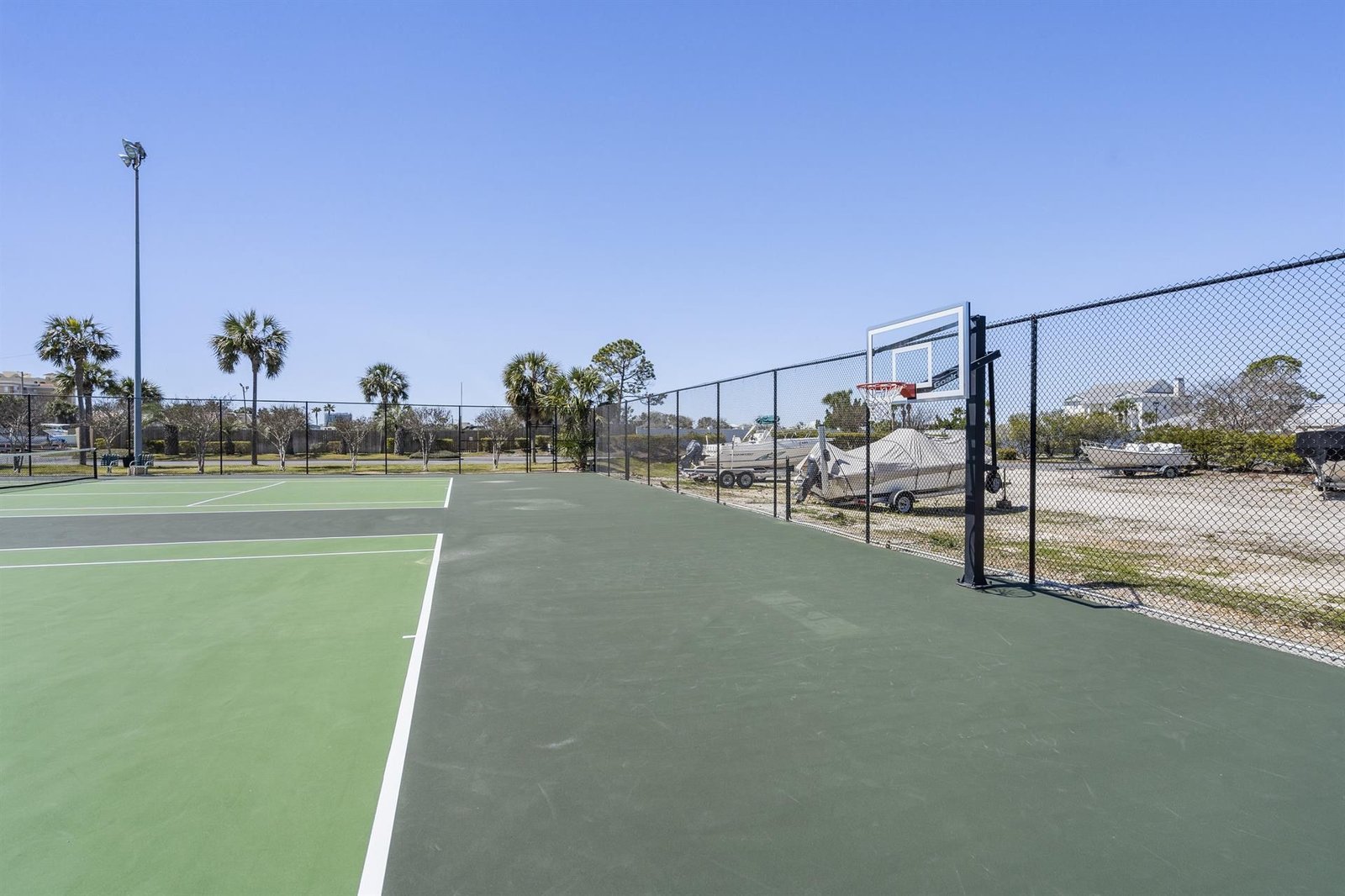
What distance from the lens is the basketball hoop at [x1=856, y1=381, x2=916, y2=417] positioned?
27.4 feet

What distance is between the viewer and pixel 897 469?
42.3 feet

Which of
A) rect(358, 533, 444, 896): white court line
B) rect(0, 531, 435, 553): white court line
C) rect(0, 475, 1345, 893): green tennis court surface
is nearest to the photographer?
rect(358, 533, 444, 896): white court line

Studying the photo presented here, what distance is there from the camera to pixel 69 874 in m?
2.35

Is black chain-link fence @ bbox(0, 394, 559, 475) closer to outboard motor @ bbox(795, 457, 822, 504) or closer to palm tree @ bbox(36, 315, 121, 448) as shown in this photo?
palm tree @ bbox(36, 315, 121, 448)

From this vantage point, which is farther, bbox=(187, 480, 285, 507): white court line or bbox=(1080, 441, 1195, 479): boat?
bbox=(187, 480, 285, 507): white court line

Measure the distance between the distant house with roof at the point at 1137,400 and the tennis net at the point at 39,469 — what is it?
79.4 feet

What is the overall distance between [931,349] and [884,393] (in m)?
1.42

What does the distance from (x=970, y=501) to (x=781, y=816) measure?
4551 millimetres

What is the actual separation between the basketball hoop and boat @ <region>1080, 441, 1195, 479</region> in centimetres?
200

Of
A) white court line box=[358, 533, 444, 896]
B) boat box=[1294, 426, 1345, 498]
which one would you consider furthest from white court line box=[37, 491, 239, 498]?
boat box=[1294, 426, 1345, 498]

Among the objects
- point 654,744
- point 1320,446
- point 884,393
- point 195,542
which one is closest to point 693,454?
point 884,393

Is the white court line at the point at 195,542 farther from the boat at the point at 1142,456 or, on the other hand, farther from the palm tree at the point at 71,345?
the palm tree at the point at 71,345

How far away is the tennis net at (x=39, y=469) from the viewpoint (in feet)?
63.1

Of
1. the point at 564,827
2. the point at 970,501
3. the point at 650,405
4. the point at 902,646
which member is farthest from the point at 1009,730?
the point at 650,405
